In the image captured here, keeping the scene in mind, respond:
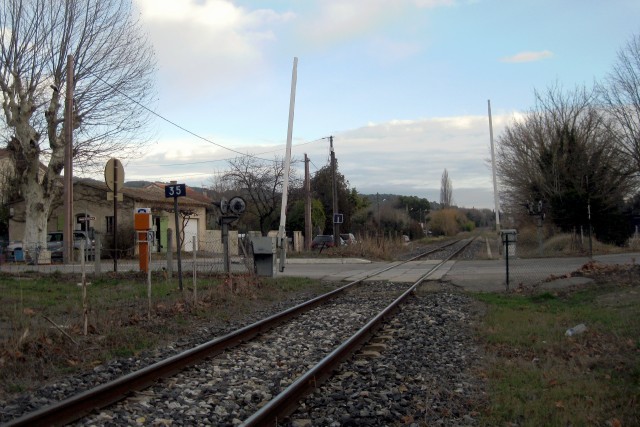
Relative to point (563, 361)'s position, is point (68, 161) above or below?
above

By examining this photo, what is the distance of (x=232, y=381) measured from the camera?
6.82 m

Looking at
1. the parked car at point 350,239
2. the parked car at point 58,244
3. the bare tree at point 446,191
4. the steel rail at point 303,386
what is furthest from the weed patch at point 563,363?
the bare tree at point 446,191

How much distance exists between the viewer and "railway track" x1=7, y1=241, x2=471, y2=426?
5457 millimetres

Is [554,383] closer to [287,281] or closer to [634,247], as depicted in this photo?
[287,281]

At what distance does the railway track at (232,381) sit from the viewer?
5.46 meters

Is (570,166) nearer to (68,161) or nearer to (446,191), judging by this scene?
(68,161)

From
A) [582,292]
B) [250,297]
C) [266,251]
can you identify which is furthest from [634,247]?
[250,297]

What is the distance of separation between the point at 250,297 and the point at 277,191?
35.2 metres

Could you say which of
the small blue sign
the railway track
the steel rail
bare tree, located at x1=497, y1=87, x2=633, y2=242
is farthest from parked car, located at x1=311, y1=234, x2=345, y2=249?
the steel rail

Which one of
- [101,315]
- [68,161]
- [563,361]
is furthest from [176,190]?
[68,161]

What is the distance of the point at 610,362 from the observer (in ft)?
23.5

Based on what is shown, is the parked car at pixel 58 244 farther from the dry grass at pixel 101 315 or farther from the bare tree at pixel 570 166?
the bare tree at pixel 570 166

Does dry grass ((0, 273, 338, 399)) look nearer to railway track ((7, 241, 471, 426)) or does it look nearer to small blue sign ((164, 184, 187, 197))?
railway track ((7, 241, 471, 426))

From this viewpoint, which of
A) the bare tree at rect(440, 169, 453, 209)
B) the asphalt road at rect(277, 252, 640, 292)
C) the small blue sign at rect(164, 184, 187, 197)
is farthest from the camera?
the bare tree at rect(440, 169, 453, 209)
